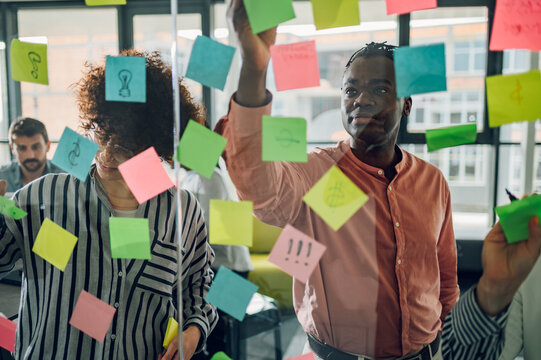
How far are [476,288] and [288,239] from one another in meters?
0.34

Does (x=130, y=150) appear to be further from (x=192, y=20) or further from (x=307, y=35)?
(x=307, y=35)

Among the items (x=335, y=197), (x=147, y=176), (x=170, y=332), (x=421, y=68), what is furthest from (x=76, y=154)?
(x=421, y=68)

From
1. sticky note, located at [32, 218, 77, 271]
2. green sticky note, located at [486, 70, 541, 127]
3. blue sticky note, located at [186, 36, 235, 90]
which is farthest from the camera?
sticky note, located at [32, 218, 77, 271]

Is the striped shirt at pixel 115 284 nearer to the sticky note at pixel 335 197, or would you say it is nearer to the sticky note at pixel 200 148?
the sticky note at pixel 200 148

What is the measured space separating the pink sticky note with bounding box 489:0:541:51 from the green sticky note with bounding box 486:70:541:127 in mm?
48

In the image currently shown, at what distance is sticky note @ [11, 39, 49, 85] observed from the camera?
0.95 metres

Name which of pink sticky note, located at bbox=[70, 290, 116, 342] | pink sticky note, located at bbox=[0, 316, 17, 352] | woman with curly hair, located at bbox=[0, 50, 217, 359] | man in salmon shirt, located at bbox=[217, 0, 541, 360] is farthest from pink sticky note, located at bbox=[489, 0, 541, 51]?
pink sticky note, located at bbox=[0, 316, 17, 352]

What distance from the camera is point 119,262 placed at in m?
0.92

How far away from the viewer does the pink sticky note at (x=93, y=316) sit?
0.91 m

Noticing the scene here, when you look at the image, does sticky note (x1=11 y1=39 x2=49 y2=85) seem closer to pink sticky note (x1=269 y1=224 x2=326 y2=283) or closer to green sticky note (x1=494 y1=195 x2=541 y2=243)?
pink sticky note (x1=269 y1=224 x2=326 y2=283)

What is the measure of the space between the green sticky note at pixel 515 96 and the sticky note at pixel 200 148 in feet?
1.51

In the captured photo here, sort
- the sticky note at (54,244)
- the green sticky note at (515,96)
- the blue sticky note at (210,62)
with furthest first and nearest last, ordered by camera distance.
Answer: the sticky note at (54,244)
the blue sticky note at (210,62)
the green sticky note at (515,96)

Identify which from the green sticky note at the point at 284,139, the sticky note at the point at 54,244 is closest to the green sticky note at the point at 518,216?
the green sticky note at the point at 284,139

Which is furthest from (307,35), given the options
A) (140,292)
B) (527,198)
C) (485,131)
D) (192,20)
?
(140,292)
